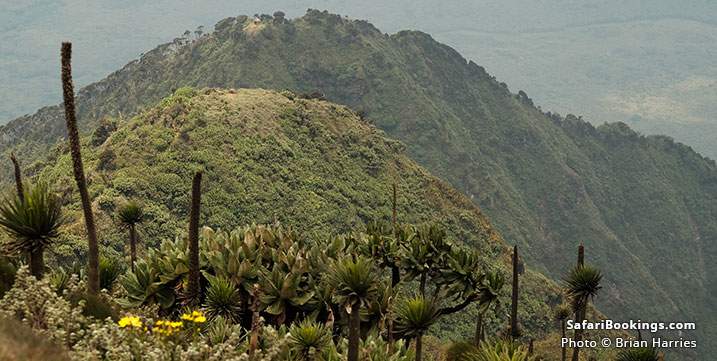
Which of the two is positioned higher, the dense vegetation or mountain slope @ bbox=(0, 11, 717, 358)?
mountain slope @ bbox=(0, 11, 717, 358)

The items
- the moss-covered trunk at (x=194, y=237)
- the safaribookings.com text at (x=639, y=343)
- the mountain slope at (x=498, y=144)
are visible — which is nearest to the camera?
the moss-covered trunk at (x=194, y=237)

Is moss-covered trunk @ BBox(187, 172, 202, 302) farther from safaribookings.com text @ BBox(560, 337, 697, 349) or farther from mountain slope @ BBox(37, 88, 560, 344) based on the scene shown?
mountain slope @ BBox(37, 88, 560, 344)

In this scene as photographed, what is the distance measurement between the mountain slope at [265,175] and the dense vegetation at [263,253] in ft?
0.63

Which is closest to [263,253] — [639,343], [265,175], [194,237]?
[194,237]

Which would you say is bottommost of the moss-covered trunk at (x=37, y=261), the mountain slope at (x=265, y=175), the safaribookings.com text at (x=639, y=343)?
the safaribookings.com text at (x=639, y=343)

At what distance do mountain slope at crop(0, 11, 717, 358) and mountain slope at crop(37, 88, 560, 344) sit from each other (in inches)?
1822

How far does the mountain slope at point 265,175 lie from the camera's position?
53.1 m

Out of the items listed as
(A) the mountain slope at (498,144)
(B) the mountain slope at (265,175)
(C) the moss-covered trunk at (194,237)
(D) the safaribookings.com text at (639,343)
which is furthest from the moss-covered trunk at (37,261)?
(A) the mountain slope at (498,144)

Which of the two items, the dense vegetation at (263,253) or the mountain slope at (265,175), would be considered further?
the mountain slope at (265,175)

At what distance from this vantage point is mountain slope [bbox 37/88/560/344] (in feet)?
174

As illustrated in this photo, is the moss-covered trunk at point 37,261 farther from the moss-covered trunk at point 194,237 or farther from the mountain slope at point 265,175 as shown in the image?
the mountain slope at point 265,175

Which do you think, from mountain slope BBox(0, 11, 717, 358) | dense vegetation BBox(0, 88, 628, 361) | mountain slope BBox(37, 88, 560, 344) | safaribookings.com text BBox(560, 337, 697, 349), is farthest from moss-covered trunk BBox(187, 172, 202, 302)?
mountain slope BBox(0, 11, 717, 358)

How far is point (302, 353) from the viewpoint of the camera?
19.3m

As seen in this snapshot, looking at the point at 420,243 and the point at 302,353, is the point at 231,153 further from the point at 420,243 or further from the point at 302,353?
the point at 302,353
